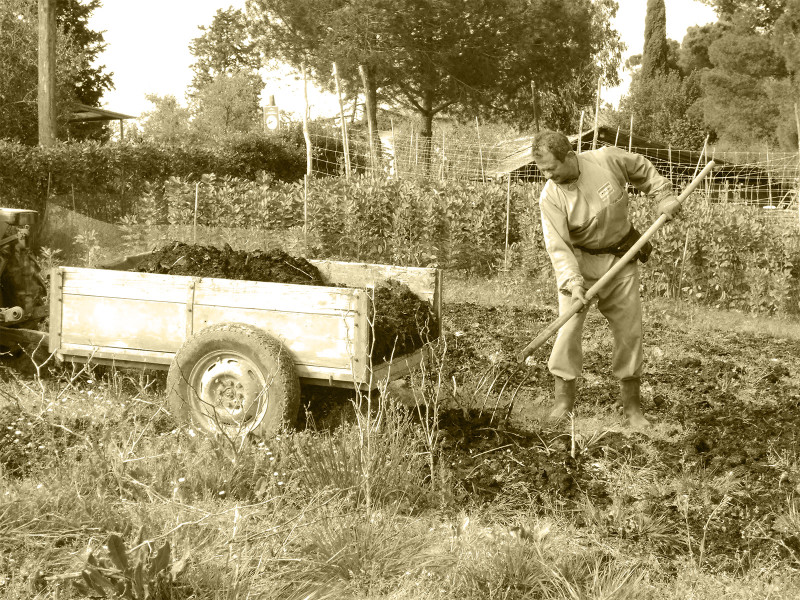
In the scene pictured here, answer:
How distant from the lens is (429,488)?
4359mm

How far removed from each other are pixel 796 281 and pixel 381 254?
5549mm

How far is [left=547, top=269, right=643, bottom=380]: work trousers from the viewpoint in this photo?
6055 mm

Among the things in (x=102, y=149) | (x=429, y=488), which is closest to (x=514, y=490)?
(x=429, y=488)

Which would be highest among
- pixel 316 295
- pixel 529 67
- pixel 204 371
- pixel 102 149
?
pixel 529 67

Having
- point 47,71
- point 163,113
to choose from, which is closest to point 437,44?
point 47,71

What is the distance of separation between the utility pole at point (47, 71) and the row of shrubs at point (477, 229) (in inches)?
138

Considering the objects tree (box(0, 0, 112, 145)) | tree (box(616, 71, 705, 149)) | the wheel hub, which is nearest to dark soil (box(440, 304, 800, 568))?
the wheel hub

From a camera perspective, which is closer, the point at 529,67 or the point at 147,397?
the point at 147,397

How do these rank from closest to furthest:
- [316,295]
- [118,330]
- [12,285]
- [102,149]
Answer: [316,295]
[118,330]
[12,285]
[102,149]

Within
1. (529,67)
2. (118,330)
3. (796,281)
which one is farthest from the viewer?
(529,67)

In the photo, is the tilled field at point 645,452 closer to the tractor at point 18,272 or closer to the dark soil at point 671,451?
the dark soil at point 671,451

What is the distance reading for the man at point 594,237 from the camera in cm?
588

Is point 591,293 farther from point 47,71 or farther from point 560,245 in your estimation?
Result: point 47,71

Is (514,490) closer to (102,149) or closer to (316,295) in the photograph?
(316,295)
